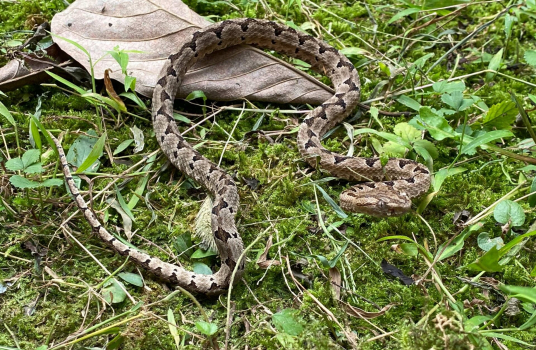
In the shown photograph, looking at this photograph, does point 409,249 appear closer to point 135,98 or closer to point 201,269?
point 201,269

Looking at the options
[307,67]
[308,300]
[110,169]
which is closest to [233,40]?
[307,67]

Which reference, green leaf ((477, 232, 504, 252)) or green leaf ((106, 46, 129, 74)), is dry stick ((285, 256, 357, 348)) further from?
green leaf ((106, 46, 129, 74))

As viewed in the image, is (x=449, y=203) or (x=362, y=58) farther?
(x=362, y=58)

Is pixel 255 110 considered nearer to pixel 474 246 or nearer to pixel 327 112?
pixel 327 112

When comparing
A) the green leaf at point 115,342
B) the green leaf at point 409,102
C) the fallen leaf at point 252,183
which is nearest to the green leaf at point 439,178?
the green leaf at point 409,102

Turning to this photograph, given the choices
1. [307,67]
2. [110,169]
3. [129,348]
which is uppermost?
[307,67]

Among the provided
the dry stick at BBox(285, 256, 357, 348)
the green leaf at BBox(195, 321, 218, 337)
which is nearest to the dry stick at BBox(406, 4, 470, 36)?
the dry stick at BBox(285, 256, 357, 348)

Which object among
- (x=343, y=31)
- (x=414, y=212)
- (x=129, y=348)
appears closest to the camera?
(x=129, y=348)
